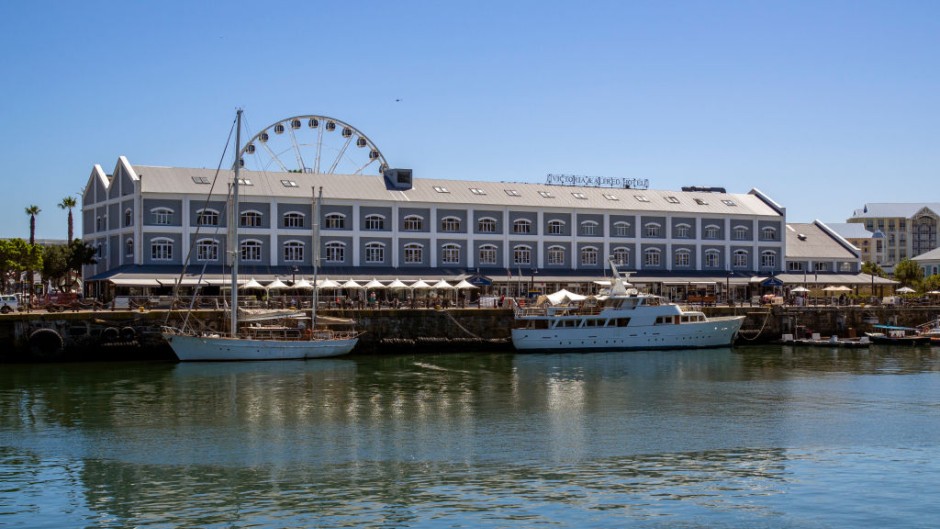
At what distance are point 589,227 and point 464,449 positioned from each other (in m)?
63.0

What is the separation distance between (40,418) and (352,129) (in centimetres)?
5815

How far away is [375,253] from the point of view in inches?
3445

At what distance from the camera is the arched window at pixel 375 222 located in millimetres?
87500

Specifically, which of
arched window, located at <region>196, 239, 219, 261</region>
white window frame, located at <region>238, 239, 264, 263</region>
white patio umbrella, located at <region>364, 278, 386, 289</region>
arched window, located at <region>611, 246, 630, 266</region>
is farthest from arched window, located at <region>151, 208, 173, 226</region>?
arched window, located at <region>611, 246, 630, 266</region>

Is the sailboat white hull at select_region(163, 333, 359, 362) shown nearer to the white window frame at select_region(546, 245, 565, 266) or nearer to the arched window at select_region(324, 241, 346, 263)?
the arched window at select_region(324, 241, 346, 263)

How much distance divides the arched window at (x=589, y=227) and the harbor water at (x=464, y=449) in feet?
125

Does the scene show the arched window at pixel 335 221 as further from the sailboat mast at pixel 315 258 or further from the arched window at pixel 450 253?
the arched window at pixel 450 253

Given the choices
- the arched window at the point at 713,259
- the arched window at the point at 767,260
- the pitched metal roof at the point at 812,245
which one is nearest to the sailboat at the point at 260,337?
the arched window at the point at 713,259

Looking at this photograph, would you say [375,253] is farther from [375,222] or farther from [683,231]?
[683,231]

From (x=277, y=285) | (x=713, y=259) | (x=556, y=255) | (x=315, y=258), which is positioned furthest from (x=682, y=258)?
(x=277, y=285)

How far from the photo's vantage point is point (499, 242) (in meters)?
92.2

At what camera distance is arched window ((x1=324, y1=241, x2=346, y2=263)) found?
280ft

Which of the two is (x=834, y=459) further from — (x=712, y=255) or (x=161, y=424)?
(x=712, y=255)

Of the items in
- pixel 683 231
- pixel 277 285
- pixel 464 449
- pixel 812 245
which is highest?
pixel 683 231
